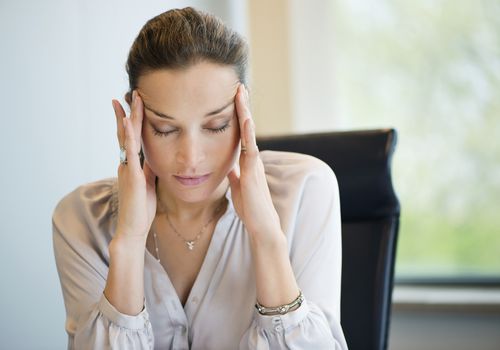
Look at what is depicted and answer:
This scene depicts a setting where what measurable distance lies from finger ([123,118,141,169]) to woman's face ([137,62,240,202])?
33 millimetres

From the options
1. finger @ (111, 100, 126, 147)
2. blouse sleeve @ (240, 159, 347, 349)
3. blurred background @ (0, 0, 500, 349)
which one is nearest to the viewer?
blouse sleeve @ (240, 159, 347, 349)

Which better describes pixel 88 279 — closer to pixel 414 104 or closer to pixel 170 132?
pixel 170 132

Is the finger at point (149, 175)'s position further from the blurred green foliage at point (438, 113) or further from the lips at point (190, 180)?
the blurred green foliage at point (438, 113)

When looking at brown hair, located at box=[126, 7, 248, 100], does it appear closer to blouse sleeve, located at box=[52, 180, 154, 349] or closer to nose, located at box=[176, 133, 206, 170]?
nose, located at box=[176, 133, 206, 170]

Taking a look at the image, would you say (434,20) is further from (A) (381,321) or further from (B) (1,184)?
(B) (1,184)

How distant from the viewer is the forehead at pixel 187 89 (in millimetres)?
1191

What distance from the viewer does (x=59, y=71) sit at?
1.56 meters

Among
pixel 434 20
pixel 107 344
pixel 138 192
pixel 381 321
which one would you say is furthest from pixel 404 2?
pixel 107 344

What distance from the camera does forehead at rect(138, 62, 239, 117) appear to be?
119 centimetres

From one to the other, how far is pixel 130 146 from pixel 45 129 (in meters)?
Answer: 0.36

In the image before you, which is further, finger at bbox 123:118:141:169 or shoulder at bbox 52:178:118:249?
shoulder at bbox 52:178:118:249

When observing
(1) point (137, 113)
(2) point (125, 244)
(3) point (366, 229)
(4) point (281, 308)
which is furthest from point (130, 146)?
(3) point (366, 229)

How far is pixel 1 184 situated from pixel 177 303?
45cm

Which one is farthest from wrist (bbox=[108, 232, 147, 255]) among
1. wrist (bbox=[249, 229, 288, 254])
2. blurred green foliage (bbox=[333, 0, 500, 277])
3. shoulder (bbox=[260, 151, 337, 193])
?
blurred green foliage (bbox=[333, 0, 500, 277])
